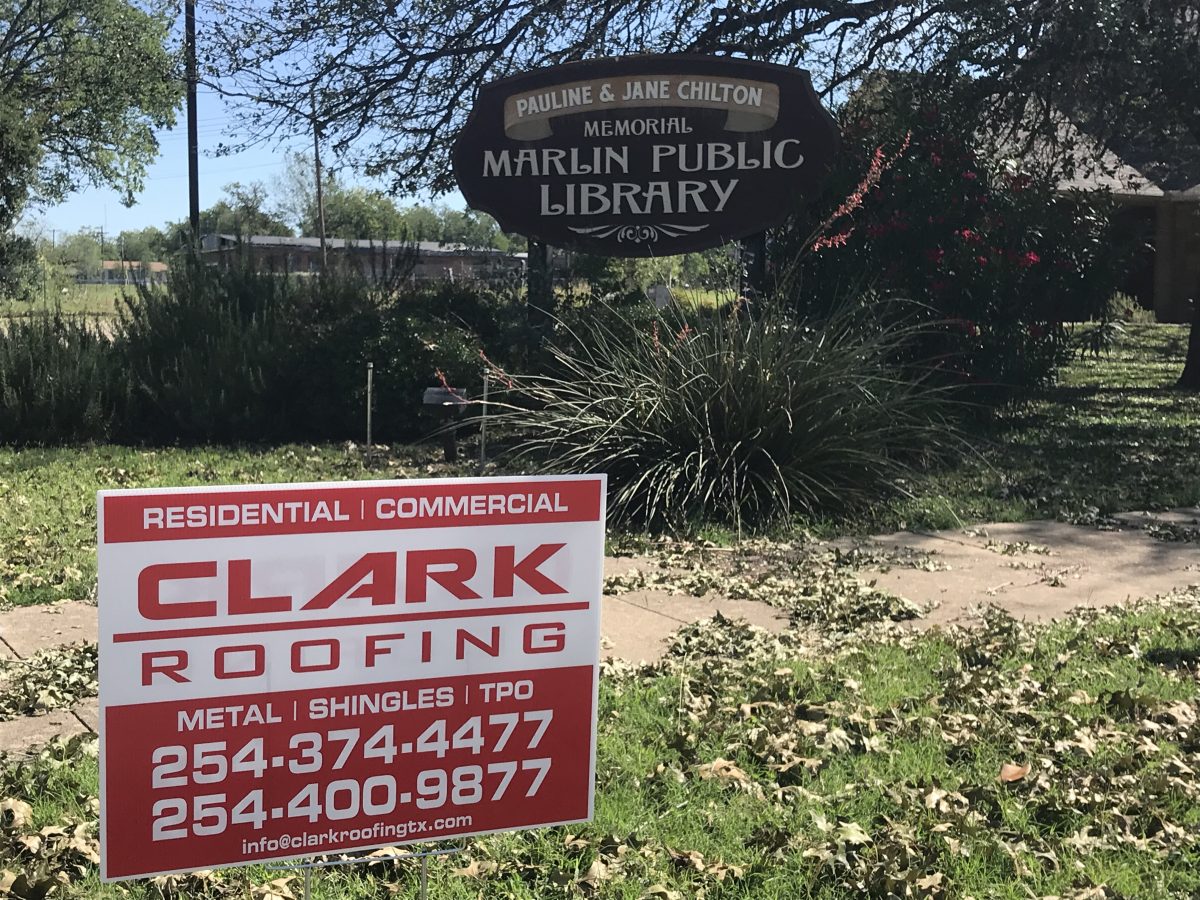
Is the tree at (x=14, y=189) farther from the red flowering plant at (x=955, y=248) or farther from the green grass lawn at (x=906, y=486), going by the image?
the red flowering plant at (x=955, y=248)

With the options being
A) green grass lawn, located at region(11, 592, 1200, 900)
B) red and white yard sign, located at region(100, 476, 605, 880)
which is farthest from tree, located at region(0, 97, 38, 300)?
red and white yard sign, located at region(100, 476, 605, 880)

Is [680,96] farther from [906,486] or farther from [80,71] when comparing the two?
[80,71]

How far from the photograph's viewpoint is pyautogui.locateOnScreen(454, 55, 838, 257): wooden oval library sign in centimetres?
1170

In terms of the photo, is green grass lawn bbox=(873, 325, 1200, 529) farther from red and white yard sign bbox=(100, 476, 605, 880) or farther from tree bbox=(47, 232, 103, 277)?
tree bbox=(47, 232, 103, 277)

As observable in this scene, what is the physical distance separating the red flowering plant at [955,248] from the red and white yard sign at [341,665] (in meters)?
9.04

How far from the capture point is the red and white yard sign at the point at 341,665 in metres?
2.53

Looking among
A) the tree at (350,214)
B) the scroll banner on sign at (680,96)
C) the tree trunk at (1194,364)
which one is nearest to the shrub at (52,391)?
the scroll banner on sign at (680,96)

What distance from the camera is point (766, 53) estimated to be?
14.3m

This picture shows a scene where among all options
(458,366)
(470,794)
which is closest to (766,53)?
(458,366)

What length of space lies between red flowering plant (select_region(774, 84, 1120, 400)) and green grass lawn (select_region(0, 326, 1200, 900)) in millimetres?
5660

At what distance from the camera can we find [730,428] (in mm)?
8375

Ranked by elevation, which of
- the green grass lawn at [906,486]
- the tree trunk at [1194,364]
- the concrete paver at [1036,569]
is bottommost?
the concrete paver at [1036,569]

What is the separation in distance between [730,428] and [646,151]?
4.54 m

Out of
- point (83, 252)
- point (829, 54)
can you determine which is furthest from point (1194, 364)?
point (83, 252)
